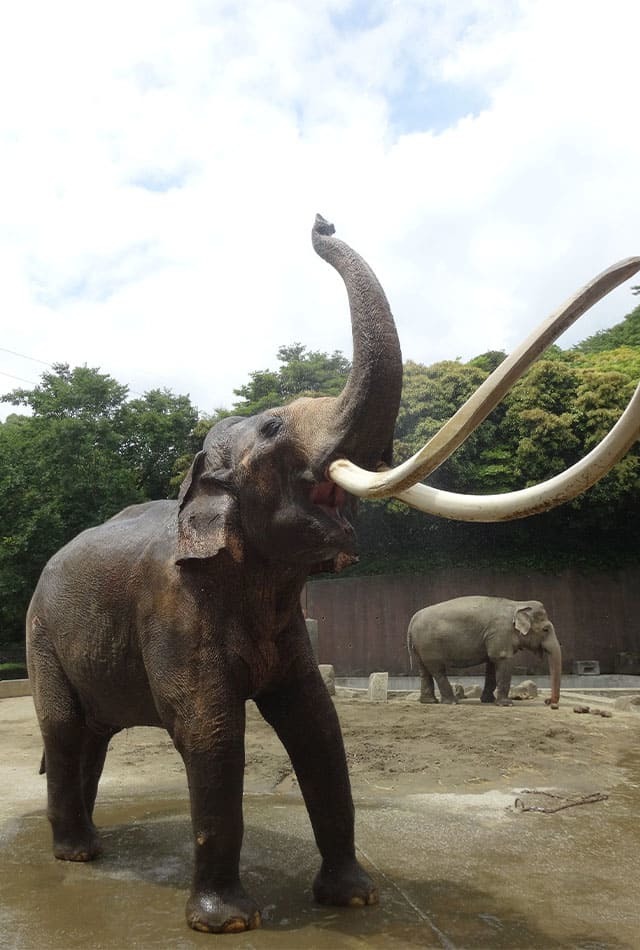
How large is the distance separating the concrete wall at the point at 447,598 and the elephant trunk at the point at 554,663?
8232mm

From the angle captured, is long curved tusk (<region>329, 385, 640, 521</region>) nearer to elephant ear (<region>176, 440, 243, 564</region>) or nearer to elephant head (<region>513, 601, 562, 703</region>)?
elephant ear (<region>176, 440, 243, 564</region>)

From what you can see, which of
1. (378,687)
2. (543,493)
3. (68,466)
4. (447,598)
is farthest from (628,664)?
(543,493)

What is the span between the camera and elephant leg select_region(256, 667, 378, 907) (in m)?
3.85

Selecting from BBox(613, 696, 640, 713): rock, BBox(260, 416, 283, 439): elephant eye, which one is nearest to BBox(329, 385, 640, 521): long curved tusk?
BBox(260, 416, 283, 439): elephant eye

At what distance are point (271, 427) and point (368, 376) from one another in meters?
0.65

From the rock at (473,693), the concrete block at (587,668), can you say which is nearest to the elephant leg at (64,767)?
the rock at (473,693)

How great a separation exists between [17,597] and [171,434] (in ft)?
24.7

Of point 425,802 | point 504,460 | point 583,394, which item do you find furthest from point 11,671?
point 425,802

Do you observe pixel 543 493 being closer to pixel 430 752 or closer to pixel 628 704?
pixel 430 752

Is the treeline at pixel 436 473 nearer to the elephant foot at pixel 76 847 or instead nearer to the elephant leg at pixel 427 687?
the elephant leg at pixel 427 687

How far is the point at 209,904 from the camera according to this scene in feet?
11.2

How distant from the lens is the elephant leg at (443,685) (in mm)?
13477

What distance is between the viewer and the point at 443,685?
13578 mm

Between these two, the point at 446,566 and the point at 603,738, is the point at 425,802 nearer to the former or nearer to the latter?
the point at 603,738
